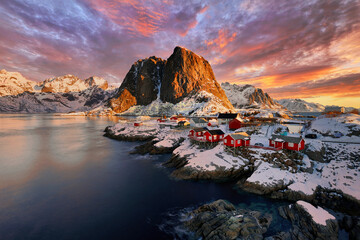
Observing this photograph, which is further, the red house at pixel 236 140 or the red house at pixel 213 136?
the red house at pixel 213 136

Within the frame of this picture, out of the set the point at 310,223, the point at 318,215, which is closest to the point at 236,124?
the point at 318,215

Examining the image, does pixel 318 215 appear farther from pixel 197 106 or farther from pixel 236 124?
pixel 197 106

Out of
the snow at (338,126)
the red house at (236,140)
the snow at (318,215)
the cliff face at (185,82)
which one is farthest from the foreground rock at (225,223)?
the cliff face at (185,82)

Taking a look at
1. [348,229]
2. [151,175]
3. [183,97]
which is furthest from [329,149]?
[183,97]

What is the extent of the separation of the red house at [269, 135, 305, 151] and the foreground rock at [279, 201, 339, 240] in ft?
50.3

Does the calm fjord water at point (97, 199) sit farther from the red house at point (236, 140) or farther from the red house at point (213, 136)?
the red house at point (213, 136)

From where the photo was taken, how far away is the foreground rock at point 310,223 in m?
13.4

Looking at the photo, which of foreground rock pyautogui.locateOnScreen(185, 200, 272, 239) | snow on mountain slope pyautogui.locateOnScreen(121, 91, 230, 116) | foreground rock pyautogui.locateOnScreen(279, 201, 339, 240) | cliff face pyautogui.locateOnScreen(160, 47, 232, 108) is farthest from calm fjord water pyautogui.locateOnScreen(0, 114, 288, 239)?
cliff face pyautogui.locateOnScreen(160, 47, 232, 108)

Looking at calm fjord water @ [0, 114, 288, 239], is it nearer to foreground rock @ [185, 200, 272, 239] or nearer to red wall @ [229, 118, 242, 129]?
foreground rock @ [185, 200, 272, 239]

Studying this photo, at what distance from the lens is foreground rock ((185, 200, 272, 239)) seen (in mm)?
12953

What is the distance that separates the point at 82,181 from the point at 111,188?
624 centimetres

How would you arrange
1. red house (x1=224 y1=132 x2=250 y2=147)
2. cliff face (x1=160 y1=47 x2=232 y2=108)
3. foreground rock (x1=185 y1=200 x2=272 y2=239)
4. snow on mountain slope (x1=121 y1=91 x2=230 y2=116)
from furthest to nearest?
cliff face (x1=160 y1=47 x2=232 y2=108) → snow on mountain slope (x1=121 y1=91 x2=230 y2=116) → red house (x1=224 y1=132 x2=250 y2=147) → foreground rock (x1=185 y1=200 x2=272 y2=239)

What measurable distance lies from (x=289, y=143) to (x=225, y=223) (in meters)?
22.8

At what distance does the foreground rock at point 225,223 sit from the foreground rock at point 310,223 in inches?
82.1
